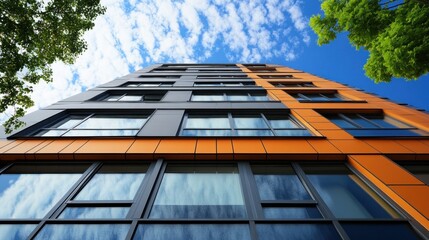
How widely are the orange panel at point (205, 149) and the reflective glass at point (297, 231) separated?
250 centimetres

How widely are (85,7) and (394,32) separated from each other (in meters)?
11.9

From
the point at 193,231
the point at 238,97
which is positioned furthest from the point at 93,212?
the point at 238,97

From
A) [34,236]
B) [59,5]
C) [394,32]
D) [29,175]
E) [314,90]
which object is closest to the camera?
[34,236]

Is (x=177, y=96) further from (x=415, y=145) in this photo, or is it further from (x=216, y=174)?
(x=415, y=145)

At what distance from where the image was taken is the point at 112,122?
9375 millimetres

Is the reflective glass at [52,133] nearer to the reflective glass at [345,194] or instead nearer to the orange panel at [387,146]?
the reflective glass at [345,194]

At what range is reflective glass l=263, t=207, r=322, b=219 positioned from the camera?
189 inches

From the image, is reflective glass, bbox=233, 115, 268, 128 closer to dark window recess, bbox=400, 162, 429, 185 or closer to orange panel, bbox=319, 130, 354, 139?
orange panel, bbox=319, 130, 354, 139

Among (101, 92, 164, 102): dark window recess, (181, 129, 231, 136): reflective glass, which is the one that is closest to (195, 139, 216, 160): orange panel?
(181, 129, 231, 136): reflective glass

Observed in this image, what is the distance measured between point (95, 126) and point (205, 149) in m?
4.86

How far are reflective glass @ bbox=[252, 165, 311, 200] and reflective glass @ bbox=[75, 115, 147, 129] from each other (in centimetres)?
518

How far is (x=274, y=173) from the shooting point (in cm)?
629

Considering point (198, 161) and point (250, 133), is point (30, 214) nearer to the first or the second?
point (198, 161)

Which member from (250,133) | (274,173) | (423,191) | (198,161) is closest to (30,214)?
(198,161)
